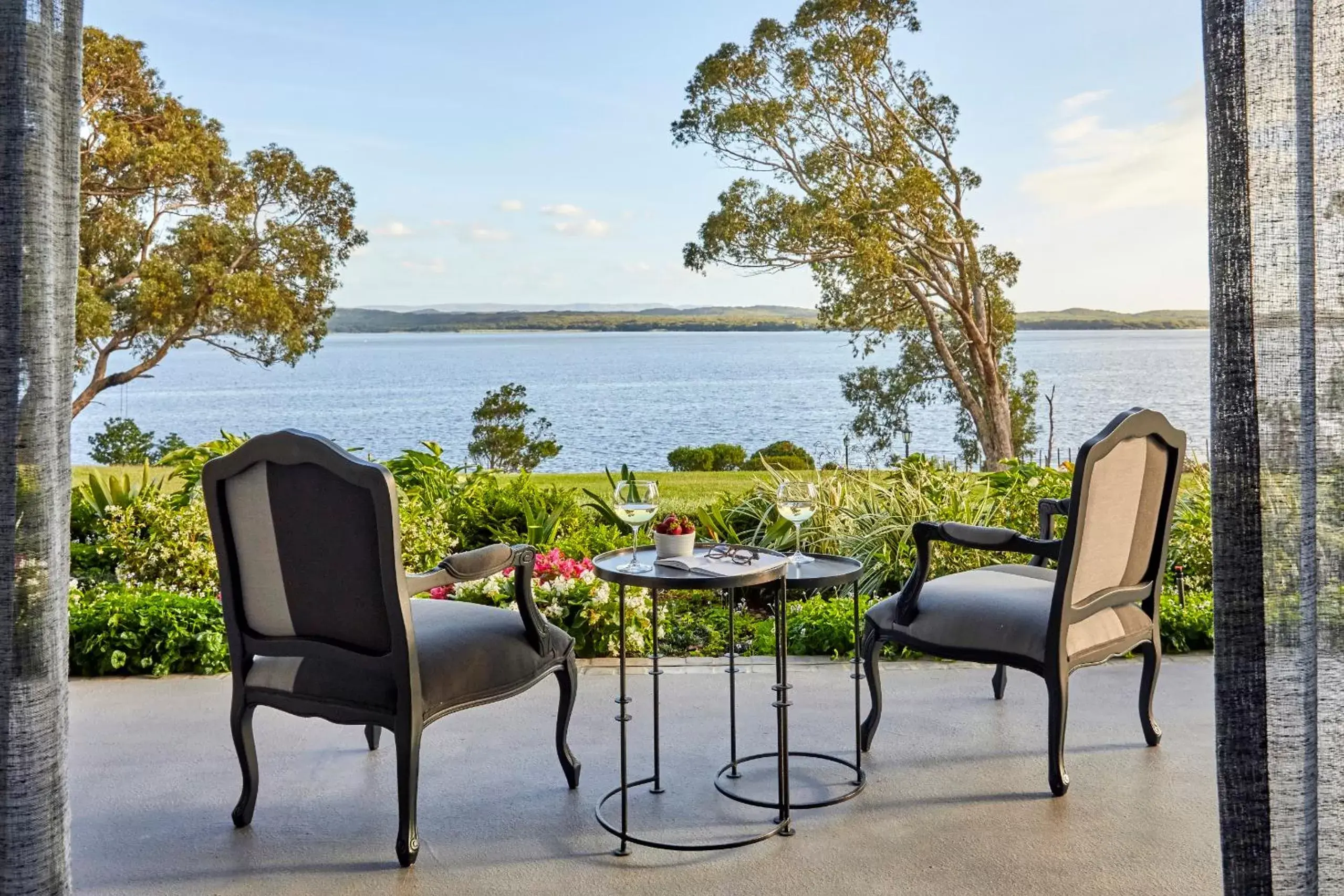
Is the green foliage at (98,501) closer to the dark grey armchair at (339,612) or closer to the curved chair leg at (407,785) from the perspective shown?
the dark grey armchair at (339,612)

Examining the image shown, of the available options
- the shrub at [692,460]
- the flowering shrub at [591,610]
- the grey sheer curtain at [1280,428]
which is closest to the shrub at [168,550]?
the flowering shrub at [591,610]

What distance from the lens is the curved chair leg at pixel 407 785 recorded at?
248 cm

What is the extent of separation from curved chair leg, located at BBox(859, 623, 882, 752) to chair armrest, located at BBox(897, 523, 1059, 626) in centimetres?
17

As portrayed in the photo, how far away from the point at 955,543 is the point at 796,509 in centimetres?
60

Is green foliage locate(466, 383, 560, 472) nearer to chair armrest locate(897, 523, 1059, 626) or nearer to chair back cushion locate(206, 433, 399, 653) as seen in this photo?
chair armrest locate(897, 523, 1059, 626)

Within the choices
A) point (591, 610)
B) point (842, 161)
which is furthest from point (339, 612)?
point (842, 161)

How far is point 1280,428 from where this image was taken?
1304 millimetres

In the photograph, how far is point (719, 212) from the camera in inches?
464

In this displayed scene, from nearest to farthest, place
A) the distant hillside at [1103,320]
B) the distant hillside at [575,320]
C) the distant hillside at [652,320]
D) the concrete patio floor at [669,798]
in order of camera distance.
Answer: the concrete patio floor at [669,798] → the distant hillside at [1103,320] → the distant hillside at [652,320] → the distant hillside at [575,320]

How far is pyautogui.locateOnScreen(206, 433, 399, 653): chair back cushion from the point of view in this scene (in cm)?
247

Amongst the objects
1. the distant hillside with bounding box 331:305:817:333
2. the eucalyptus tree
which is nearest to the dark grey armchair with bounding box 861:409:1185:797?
the eucalyptus tree

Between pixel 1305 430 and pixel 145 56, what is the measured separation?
1343 cm

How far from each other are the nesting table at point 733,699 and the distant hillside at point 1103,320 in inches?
847

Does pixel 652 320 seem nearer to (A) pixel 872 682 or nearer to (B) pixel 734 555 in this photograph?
(A) pixel 872 682
